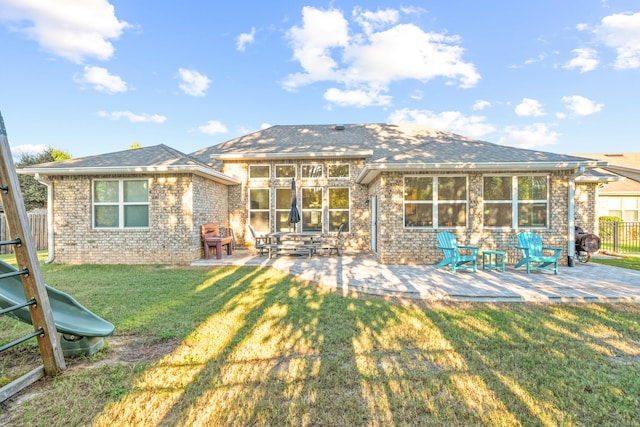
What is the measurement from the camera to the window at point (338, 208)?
12.2m

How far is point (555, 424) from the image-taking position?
7.05 feet

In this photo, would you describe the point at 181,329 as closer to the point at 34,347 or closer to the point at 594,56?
the point at 34,347

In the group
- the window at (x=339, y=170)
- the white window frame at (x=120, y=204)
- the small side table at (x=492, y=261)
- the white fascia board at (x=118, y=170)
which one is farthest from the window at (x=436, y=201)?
the white window frame at (x=120, y=204)

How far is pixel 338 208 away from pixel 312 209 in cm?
106

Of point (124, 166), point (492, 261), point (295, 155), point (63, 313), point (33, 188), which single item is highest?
point (295, 155)

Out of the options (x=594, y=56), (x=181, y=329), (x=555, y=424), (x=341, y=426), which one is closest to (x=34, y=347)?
(x=181, y=329)

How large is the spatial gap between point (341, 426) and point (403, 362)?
1.21m

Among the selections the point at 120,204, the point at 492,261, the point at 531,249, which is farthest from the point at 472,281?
the point at 120,204

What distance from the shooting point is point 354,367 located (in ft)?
9.74

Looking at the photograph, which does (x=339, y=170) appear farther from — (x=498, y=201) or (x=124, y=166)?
(x=124, y=166)

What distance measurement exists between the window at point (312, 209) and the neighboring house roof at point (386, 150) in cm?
145

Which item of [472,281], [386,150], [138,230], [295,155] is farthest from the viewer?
[386,150]

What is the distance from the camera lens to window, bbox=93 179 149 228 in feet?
31.2

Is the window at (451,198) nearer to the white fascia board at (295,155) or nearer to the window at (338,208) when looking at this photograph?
the white fascia board at (295,155)
